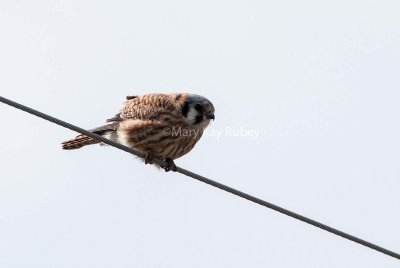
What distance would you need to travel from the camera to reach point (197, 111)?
984cm

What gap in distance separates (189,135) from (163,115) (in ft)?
1.23

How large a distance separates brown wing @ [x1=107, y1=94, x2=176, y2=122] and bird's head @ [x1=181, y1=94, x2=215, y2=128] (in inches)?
5.4

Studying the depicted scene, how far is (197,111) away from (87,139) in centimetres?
126

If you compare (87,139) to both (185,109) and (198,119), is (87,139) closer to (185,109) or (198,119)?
(185,109)

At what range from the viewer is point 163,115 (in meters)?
9.79

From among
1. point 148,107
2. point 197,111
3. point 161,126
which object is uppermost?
point 197,111

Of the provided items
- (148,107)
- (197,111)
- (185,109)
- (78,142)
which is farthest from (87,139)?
(197,111)

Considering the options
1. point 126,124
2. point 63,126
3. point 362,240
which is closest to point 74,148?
point 126,124

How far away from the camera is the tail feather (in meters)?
10.1

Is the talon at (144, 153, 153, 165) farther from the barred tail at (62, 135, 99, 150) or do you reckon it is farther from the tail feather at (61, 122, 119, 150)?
the barred tail at (62, 135, 99, 150)

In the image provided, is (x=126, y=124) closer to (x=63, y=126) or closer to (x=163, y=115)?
(x=163, y=115)

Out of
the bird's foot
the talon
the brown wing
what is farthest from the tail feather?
the bird's foot

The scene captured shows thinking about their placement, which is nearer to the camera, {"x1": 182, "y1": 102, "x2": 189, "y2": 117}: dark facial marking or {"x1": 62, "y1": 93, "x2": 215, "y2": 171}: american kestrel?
{"x1": 62, "y1": 93, "x2": 215, "y2": 171}: american kestrel

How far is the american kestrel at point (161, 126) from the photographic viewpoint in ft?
31.2
